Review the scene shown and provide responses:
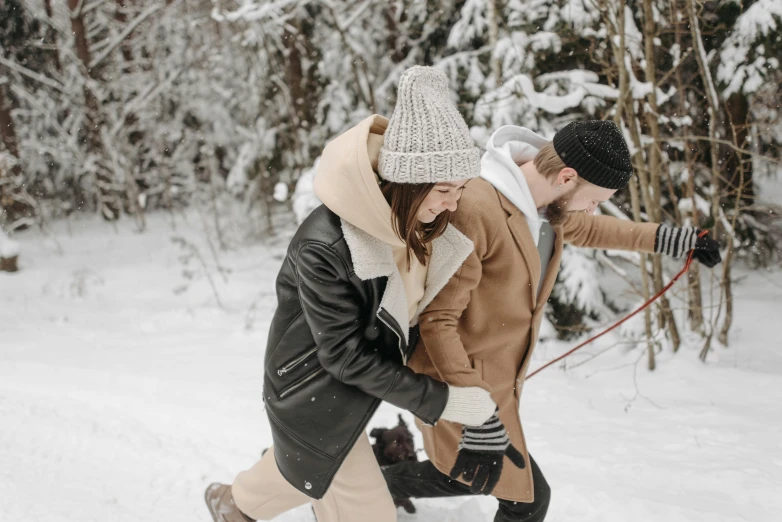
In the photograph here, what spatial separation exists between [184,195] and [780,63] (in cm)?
1433

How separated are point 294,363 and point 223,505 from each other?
3.69 ft

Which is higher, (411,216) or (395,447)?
(411,216)

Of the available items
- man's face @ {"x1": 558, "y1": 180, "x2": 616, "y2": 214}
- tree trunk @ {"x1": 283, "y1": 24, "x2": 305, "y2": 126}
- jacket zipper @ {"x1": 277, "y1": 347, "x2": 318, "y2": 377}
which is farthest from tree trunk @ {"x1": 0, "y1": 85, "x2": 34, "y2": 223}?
man's face @ {"x1": 558, "y1": 180, "x2": 616, "y2": 214}

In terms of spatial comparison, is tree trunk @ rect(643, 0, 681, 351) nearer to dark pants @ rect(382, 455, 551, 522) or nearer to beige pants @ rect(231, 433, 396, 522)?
dark pants @ rect(382, 455, 551, 522)

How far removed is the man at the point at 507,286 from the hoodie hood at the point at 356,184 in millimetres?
491

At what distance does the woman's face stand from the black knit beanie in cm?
57

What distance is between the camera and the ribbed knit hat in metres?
1.79

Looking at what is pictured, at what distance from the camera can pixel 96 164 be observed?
14047 mm

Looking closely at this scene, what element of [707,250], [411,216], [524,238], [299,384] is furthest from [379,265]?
[707,250]

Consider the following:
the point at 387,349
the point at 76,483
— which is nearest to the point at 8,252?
the point at 76,483

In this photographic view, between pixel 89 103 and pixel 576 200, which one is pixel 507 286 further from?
pixel 89 103

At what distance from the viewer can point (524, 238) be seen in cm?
232

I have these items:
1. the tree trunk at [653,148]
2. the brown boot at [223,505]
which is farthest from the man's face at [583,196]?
the tree trunk at [653,148]

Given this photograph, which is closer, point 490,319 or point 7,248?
point 490,319
